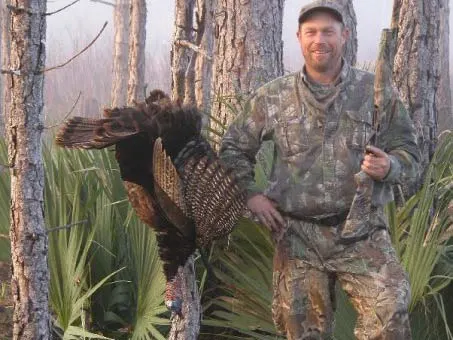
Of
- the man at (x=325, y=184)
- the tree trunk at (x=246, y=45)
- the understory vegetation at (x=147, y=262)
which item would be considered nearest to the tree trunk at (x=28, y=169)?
the understory vegetation at (x=147, y=262)

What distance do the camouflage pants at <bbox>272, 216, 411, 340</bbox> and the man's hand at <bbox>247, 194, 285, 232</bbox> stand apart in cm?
7

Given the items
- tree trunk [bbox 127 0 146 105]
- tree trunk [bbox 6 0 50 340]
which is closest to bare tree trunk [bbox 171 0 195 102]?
tree trunk [bbox 6 0 50 340]

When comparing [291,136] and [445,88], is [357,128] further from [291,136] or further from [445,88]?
[445,88]

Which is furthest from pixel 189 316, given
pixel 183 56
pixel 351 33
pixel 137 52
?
pixel 137 52

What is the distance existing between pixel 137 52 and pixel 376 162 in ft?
52.3

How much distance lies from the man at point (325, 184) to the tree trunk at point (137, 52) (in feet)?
46.8

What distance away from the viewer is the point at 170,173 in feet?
11.0

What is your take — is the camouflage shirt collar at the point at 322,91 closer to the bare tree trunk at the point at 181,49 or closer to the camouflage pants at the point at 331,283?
the camouflage pants at the point at 331,283

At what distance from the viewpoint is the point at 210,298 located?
4.89 meters

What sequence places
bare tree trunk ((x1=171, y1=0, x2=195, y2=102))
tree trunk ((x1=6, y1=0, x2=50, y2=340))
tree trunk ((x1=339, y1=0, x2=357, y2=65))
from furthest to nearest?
tree trunk ((x1=339, y1=0, x2=357, y2=65)) → bare tree trunk ((x1=171, y1=0, x2=195, y2=102)) → tree trunk ((x1=6, y1=0, x2=50, y2=340))

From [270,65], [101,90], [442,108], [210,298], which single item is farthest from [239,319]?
[101,90]

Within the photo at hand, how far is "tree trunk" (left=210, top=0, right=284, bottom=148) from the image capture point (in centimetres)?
612

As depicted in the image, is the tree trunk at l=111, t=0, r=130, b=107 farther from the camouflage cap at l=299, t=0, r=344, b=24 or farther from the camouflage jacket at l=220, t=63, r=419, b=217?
the camouflage cap at l=299, t=0, r=344, b=24

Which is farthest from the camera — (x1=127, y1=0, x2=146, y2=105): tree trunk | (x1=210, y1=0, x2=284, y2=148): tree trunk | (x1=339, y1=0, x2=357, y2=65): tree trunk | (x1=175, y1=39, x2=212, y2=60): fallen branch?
(x1=127, y1=0, x2=146, y2=105): tree trunk
